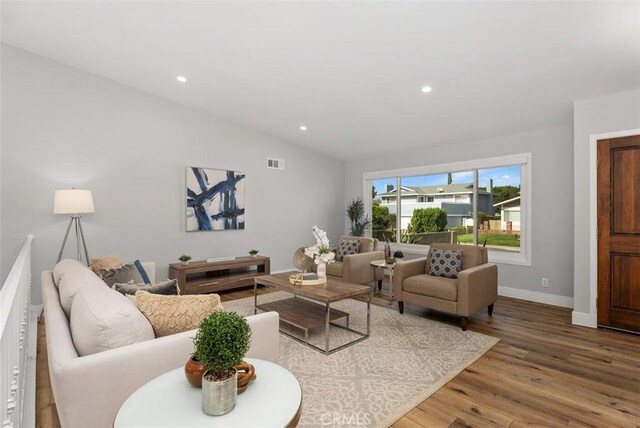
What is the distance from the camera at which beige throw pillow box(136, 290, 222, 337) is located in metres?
1.64

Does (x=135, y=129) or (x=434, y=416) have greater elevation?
(x=135, y=129)

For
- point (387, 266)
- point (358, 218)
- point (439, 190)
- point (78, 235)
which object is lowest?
point (387, 266)

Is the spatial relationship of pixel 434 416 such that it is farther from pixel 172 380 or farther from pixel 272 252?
pixel 272 252

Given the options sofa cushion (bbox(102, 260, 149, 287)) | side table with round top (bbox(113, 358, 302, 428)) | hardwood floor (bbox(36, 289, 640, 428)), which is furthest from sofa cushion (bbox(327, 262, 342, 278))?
side table with round top (bbox(113, 358, 302, 428))

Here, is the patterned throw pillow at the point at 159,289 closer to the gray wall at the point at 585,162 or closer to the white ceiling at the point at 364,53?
the white ceiling at the point at 364,53

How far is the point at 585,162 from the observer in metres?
3.61

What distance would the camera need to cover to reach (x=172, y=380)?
1296 mm

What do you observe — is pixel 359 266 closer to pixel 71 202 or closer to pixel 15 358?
pixel 71 202

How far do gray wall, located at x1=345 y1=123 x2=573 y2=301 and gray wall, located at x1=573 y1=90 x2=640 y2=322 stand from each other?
599 mm

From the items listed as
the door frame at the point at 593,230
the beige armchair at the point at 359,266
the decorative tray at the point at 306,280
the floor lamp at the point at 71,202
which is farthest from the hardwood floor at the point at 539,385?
the beige armchair at the point at 359,266

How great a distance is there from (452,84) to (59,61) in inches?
190

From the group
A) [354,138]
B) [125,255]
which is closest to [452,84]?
[354,138]

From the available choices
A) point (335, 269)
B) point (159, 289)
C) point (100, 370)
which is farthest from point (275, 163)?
point (100, 370)

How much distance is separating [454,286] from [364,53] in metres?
2.59
